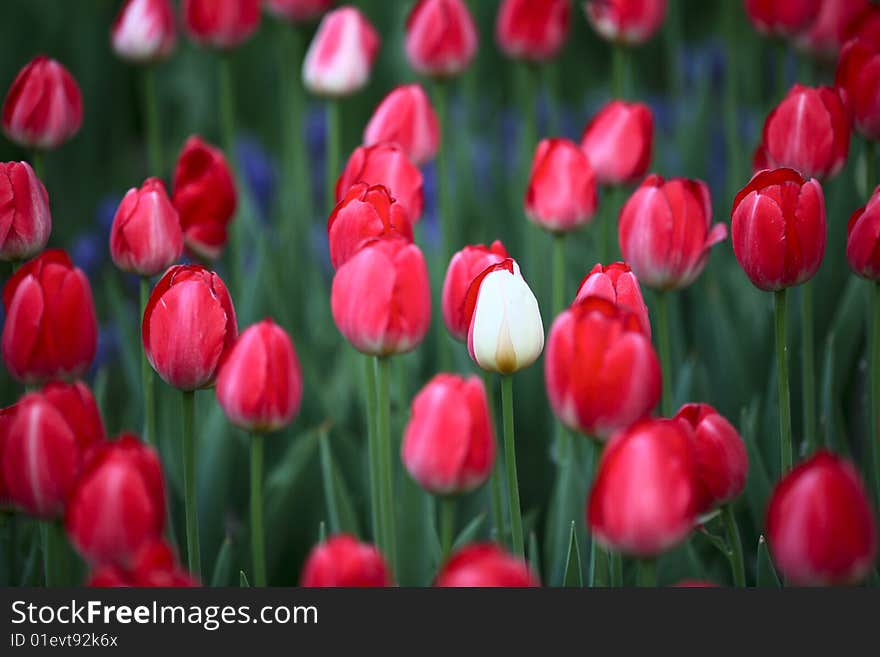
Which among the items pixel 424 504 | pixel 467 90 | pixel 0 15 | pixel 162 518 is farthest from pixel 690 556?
pixel 0 15

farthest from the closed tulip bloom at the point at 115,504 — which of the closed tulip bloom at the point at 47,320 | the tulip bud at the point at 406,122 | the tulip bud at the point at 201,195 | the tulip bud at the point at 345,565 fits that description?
the tulip bud at the point at 406,122

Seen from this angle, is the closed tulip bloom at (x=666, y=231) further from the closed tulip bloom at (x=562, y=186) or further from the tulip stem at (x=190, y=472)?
the tulip stem at (x=190, y=472)

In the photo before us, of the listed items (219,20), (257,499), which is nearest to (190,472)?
(257,499)

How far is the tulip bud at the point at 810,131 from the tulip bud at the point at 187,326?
2.01 feet

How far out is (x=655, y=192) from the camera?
1.09 metres

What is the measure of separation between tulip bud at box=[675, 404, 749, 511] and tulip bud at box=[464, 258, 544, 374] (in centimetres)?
14

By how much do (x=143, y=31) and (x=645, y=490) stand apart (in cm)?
121

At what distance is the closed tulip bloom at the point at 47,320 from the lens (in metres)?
0.98

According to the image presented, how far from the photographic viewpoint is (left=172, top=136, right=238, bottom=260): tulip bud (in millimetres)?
1275

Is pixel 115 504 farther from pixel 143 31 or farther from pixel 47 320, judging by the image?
pixel 143 31

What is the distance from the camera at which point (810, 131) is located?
1.16 meters

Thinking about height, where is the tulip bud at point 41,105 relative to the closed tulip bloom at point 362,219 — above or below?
above

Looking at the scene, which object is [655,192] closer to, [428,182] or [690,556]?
[690,556]

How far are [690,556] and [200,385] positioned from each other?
52 cm
